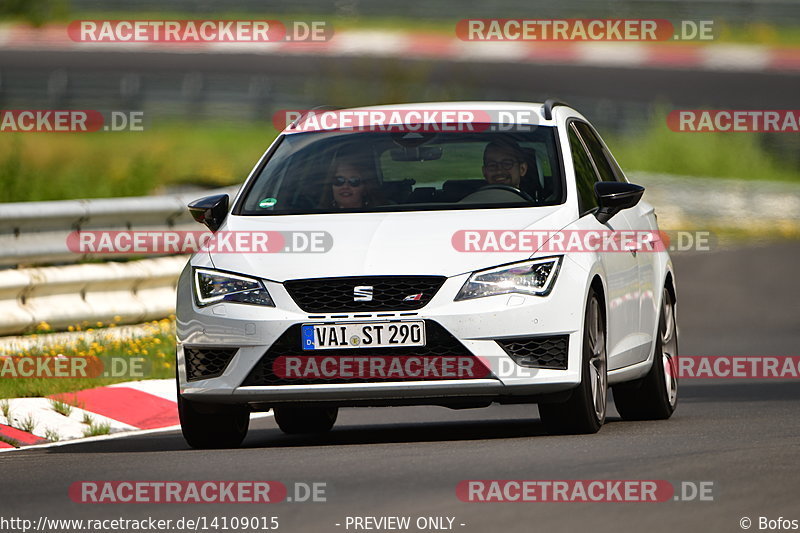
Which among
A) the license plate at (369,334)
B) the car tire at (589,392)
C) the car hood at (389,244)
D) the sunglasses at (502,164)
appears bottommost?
the car tire at (589,392)

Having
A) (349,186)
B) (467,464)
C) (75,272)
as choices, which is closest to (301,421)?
(349,186)

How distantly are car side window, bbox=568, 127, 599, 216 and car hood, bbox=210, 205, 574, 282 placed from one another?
1.08 feet

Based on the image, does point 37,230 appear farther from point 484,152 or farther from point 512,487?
point 512,487

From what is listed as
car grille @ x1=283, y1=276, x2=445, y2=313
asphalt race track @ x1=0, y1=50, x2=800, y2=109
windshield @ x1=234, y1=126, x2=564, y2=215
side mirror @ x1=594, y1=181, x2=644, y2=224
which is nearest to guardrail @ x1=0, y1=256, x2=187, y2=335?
windshield @ x1=234, y1=126, x2=564, y2=215

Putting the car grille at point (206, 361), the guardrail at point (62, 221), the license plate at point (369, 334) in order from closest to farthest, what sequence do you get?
the license plate at point (369, 334)
the car grille at point (206, 361)
the guardrail at point (62, 221)

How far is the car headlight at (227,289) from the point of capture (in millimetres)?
9156

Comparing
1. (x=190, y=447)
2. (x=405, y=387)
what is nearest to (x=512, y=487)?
(x=405, y=387)

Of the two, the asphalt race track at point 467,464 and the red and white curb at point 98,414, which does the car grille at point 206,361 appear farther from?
the red and white curb at point 98,414

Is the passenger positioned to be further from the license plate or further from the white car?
the license plate

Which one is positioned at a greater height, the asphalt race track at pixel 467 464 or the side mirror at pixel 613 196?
the side mirror at pixel 613 196

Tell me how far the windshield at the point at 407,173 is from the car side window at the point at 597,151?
0.72 metres

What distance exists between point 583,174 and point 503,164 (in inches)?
19.5

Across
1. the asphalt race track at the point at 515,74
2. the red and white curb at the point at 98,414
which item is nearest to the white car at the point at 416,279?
the red and white curb at the point at 98,414

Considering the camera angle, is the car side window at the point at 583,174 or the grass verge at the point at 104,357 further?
the grass verge at the point at 104,357
